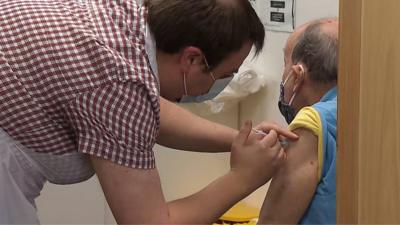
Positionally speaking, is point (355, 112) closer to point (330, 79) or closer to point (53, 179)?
point (330, 79)

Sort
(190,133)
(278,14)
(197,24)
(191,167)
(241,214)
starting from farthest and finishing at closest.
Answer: (191,167), (241,214), (278,14), (190,133), (197,24)

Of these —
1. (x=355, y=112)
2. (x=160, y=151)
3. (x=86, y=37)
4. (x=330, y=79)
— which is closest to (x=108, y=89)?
(x=86, y=37)

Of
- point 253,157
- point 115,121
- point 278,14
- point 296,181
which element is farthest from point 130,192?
point 278,14

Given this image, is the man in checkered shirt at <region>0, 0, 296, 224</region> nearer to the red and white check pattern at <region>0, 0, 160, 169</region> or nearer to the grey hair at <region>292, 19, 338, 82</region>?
the red and white check pattern at <region>0, 0, 160, 169</region>

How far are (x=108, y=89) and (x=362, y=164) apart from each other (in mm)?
444

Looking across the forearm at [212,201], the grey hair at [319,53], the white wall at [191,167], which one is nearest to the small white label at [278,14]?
the white wall at [191,167]

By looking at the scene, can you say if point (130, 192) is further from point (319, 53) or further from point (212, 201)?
point (319, 53)

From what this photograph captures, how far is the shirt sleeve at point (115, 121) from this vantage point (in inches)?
42.9

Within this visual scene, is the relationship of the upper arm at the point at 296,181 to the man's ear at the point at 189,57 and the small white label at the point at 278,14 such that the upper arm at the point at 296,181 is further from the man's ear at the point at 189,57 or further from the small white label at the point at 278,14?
the small white label at the point at 278,14

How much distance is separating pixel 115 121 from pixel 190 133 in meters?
0.48

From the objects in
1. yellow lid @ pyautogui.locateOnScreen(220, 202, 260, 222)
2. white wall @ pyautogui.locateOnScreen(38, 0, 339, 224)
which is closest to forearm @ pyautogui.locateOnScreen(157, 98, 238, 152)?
white wall @ pyautogui.locateOnScreen(38, 0, 339, 224)

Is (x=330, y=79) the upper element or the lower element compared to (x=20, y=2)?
lower

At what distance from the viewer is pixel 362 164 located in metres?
0.97

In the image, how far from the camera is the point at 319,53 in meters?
1.43
